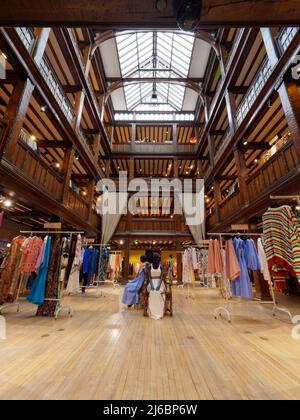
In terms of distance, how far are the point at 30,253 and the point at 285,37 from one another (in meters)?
8.75

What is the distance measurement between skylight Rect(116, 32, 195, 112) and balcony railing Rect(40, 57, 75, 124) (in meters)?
6.68

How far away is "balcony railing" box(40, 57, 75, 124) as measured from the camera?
258 inches

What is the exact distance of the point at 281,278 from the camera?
12.9 ft

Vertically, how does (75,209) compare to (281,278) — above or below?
above

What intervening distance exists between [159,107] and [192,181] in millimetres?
7090

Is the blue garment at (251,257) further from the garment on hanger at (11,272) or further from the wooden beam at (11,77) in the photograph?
the wooden beam at (11,77)

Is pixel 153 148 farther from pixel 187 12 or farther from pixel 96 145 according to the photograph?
pixel 187 12

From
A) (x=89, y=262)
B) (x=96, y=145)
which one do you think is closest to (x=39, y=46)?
(x=96, y=145)

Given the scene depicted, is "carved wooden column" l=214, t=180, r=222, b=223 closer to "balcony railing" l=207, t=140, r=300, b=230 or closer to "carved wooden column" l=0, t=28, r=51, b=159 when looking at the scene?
"balcony railing" l=207, t=140, r=300, b=230

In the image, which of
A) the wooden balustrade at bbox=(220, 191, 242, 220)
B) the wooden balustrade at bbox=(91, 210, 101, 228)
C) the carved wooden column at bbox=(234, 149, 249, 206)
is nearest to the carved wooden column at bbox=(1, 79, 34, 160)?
the wooden balustrade at bbox=(91, 210, 101, 228)

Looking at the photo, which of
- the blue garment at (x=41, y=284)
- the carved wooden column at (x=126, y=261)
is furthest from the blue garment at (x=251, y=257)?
the carved wooden column at (x=126, y=261)
